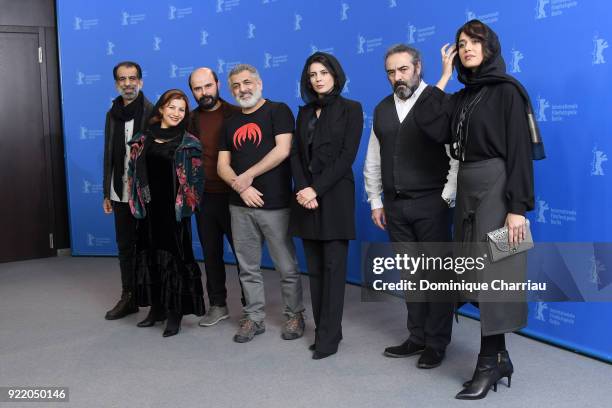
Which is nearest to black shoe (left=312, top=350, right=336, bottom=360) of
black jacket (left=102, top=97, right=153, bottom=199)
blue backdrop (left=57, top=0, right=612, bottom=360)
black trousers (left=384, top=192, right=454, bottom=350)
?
black trousers (left=384, top=192, right=454, bottom=350)

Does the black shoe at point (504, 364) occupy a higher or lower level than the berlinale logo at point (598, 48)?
lower

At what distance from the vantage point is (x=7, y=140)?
231 inches

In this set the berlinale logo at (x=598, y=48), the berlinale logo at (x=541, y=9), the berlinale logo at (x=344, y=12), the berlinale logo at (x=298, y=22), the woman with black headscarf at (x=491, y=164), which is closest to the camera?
the woman with black headscarf at (x=491, y=164)

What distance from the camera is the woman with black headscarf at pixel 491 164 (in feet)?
8.24

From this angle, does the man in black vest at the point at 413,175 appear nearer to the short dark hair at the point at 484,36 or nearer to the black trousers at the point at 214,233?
the short dark hair at the point at 484,36

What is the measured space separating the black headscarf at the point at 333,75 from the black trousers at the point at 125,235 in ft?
4.95

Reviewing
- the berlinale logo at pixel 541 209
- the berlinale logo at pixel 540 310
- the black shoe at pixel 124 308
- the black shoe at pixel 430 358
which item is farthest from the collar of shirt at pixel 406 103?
the black shoe at pixel 124 308

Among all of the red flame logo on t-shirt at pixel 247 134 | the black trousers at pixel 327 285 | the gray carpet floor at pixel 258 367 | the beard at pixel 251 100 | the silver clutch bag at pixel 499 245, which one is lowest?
the gray carpet floor at pixel 258 367

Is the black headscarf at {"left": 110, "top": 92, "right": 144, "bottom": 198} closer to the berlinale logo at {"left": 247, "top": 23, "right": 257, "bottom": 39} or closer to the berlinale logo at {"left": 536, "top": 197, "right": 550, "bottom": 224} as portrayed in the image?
the berlinale logo at {"left": 247, "top": 23, "right": 257, "bottom": 39}

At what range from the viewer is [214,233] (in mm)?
3812

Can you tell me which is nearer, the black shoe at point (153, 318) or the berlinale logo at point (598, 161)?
the berlinale logo at point (598, 161)

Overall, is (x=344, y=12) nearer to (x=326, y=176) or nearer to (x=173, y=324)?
(x=326, y=176)

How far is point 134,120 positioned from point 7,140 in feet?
8.32

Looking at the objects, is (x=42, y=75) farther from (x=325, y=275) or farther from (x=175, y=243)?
(x=325, y=275)
